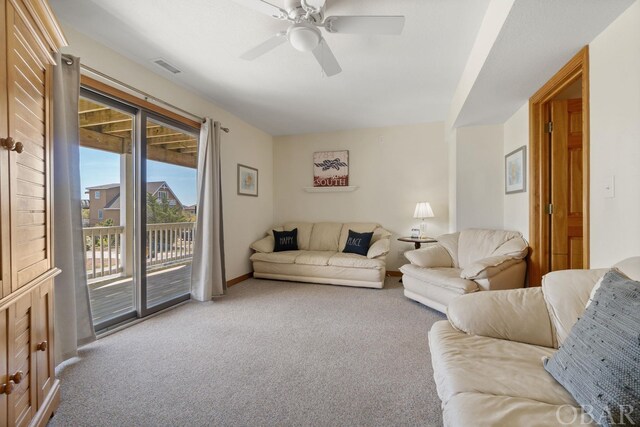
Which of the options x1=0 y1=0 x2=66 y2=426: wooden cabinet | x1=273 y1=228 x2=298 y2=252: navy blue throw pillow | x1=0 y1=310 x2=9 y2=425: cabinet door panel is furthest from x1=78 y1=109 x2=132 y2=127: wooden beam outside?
x1=273 y1=228 x2=298 y2=252: navy blue throw pillow

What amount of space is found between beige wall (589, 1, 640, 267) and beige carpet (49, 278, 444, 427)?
141 cm

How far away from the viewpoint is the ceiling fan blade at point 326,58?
6.85ft

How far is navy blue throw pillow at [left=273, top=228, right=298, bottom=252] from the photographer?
186 inches

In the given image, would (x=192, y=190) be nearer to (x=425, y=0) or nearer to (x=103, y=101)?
(x=103, y=101)

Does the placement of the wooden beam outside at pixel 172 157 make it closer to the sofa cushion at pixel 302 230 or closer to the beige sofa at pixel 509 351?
the sofa cushion at pixel 302 230

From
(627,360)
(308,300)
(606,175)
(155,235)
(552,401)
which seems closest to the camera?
(627,360)

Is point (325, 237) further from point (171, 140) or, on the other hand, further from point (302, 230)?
point (171, 140)

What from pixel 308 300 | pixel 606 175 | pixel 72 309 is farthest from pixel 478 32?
pixel 72 309

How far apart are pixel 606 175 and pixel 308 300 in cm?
289

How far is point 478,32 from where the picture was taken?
87.3 inches

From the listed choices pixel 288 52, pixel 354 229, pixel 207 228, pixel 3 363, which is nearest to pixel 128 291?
pixel 207 228

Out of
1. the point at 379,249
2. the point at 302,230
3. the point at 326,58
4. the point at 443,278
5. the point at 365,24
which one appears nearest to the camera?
the point at 365,24

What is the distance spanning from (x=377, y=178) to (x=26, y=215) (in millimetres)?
4330

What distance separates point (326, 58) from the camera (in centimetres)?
219
